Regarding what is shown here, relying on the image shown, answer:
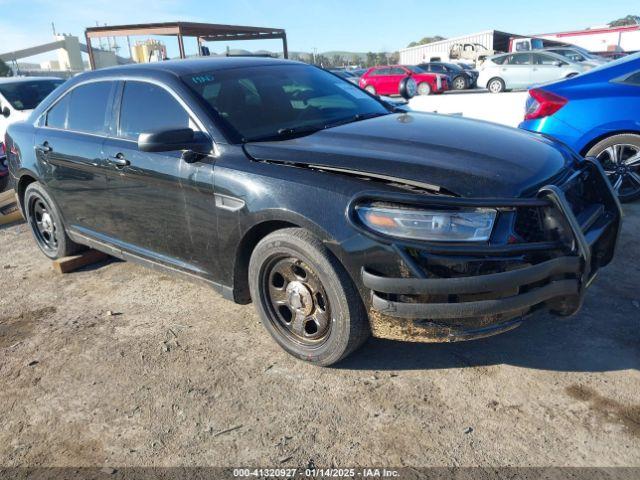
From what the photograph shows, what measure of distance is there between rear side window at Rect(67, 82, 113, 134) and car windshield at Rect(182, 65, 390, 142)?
0.87 metres

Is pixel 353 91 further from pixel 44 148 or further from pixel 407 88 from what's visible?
pixel 44 148

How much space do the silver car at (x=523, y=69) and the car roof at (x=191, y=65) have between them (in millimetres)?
18408

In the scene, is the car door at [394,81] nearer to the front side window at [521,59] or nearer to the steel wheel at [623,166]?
the front side window at [521,59]

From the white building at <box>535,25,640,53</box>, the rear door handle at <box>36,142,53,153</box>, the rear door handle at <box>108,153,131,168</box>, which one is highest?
the white building at <box>535,25,640,53</box>

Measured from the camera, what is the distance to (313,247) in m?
2.65

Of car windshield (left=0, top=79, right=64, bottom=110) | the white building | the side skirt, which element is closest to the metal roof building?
the white building

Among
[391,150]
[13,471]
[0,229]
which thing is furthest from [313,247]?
[0,229]

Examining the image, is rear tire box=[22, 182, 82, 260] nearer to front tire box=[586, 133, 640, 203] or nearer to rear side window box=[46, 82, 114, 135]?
rear side window box=[46, 82, 114, 135]

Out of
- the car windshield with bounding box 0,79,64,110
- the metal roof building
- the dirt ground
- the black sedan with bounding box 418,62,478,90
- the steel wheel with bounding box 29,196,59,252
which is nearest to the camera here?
the dirt ground

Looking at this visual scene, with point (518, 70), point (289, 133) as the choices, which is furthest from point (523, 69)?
point (289, 133)

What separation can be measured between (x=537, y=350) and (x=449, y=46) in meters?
50.9

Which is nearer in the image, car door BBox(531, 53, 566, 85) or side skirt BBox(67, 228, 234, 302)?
side skirt BBox(67, 228, 234, 302)

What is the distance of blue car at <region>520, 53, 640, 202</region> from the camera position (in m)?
4.96

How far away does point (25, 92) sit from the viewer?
376 inches
